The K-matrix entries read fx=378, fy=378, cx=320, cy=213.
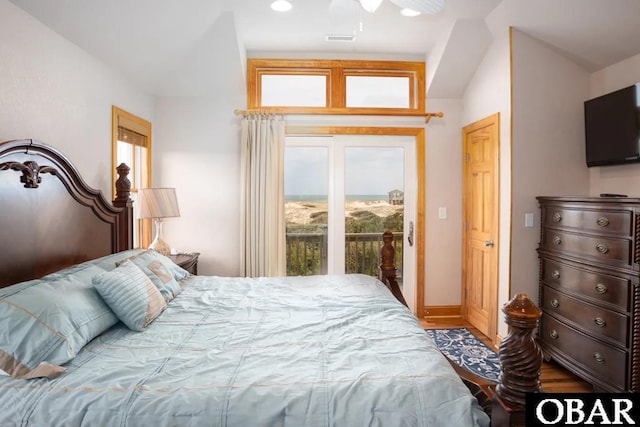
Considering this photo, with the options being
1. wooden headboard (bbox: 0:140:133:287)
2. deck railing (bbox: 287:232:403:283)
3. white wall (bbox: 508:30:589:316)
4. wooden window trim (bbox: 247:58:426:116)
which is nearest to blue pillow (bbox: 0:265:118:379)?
wooden headboard (bbox: 0:140:133:287)

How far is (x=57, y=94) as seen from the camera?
238 centimetres

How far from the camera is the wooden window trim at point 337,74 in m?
4.00

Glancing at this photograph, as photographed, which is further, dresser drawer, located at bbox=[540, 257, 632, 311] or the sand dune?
the sand dune

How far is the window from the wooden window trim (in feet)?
3.66

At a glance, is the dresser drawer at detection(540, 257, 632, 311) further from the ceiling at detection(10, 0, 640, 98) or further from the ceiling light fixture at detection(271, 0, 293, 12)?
the ceiling light fixture at detection(271, 0, 293, 12)

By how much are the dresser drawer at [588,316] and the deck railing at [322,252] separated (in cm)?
155

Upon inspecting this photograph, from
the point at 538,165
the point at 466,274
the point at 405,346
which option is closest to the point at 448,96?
the point at 538,165

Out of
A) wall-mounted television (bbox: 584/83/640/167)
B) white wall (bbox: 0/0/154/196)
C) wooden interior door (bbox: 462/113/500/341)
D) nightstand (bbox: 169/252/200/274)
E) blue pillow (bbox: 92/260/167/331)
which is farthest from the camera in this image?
wooden interior door (bbox: 462/113/500/341)

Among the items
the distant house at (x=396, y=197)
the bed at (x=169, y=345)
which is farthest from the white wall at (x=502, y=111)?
the bed at (x=169, y=345)

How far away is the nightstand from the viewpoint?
332 cm

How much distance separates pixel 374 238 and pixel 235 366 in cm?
302

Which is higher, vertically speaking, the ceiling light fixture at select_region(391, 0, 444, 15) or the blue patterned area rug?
the ceiling light fixture at select_region(391, 0, 444, 15)

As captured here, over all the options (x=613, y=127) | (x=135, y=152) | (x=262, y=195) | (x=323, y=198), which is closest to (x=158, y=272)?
(x=262, y=195)

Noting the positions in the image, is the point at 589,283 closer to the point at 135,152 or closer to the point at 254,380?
the point at 254,380
